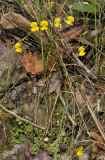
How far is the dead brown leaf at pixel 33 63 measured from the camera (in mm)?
1893

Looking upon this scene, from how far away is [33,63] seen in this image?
6.30 ft

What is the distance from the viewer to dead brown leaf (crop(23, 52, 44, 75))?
1893mm

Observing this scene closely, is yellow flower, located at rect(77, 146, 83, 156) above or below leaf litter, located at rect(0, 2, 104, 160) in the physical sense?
below

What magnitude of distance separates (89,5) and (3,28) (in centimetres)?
89

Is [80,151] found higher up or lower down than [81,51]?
lower down

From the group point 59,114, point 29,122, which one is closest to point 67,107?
point 59,114

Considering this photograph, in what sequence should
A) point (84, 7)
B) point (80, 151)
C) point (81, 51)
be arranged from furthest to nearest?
point (84, 7)
point (81, 51)
point (80, 151)

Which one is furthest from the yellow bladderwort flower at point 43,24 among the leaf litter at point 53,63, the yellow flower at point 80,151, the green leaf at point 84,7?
the yellow flower at point 80,151

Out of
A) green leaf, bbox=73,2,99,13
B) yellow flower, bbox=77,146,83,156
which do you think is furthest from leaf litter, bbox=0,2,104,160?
yellow flower, bbox=77,146,83,156

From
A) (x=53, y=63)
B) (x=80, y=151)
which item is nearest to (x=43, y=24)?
(x=53, y=63)

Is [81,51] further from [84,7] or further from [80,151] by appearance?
→ [80,151]

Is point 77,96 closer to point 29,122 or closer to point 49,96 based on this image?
point 49,96

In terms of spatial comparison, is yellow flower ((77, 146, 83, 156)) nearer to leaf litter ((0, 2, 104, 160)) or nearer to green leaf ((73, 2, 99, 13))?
leaf litter ((0, 2, 104, 160))

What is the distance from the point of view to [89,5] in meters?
2.01
